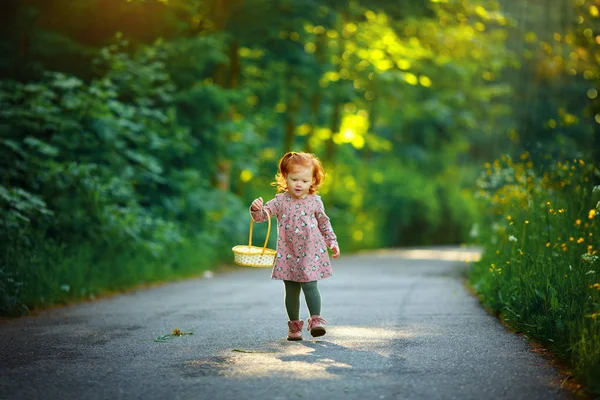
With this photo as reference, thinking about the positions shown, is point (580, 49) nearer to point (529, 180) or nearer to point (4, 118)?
point (529, 180)

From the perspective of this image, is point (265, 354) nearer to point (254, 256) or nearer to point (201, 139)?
point (254, 256)

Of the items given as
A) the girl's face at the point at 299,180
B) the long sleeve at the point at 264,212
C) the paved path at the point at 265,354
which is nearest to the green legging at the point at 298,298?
the paved path at the point at 265,354

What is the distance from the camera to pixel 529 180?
34.8ft

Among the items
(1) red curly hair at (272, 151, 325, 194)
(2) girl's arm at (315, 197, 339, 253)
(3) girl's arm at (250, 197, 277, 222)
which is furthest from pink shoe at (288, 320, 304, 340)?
(1) red curly hair at (272, 151, 325, 194)

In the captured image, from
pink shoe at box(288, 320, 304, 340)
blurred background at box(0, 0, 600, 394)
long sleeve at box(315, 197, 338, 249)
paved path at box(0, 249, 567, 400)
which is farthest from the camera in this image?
blurred background at box(0, 0, 600, 394)

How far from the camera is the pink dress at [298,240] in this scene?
303 inches

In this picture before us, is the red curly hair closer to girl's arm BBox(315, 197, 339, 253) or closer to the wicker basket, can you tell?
girl's arm BBox(315, 197, 339, 253)

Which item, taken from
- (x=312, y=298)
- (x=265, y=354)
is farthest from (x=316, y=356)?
(x=312, y=298)

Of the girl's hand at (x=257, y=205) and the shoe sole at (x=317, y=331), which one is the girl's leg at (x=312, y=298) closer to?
the shoe sole at (x=317, y=331)

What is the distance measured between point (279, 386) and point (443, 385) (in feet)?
3.29

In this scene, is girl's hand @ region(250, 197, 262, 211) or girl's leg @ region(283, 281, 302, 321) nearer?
girl's hand @ region(250, 197, 262, 211)

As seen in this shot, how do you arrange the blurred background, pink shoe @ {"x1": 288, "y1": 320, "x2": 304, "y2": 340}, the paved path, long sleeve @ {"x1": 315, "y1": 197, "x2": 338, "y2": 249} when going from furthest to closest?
the blurred background < long sleeve @ {"x1": 315, "y1": 197, "x2": 338, "y2": 249} < pink shoe @ {"x1": 288, "y1": 320, "x2": 304, "y2": 340} < the paved path

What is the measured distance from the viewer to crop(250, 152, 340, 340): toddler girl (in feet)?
25.2

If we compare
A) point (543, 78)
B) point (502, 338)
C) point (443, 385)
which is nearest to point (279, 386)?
point (443, 385)
